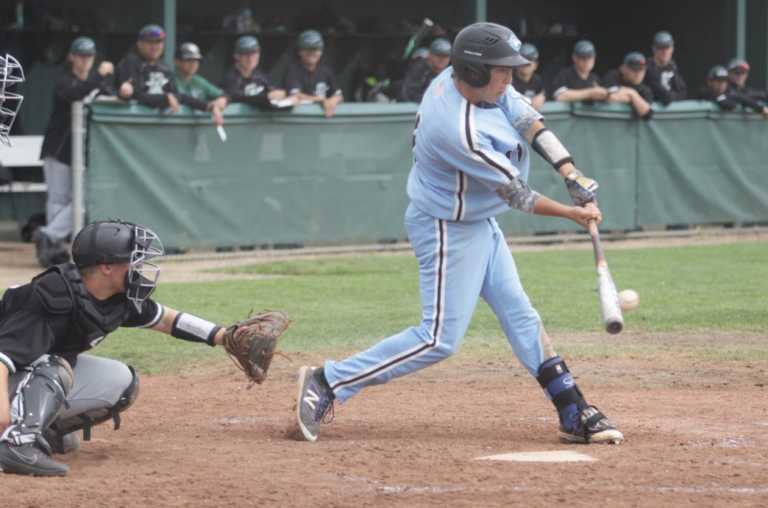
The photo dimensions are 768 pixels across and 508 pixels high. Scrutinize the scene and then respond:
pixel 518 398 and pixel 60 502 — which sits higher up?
pixel 60 502

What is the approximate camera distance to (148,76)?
13.1 metres

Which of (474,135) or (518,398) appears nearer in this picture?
(474,135)

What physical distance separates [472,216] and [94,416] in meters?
1.72

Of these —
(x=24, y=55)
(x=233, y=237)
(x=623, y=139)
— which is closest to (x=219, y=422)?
(x=233, y=237)

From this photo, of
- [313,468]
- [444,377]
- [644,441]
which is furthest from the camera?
[444,377]

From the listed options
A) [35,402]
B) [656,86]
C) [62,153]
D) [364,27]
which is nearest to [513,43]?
[35,402]

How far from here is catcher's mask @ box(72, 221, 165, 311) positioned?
5547 mm

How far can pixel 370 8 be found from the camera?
20.6 meters

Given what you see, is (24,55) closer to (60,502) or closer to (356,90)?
(356,90)

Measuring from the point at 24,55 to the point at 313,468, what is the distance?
13829 millimetres

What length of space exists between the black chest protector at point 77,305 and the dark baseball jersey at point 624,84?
33.4 ft

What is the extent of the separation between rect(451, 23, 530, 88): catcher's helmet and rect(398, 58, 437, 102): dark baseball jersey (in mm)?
8685

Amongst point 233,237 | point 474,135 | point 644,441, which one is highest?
point 474,135

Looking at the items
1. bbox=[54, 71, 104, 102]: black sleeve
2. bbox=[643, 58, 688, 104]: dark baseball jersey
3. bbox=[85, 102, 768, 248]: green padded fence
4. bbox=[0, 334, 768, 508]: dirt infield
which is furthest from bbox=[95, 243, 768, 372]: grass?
bbox=[54, 71, 104, 102]: black sleeve
